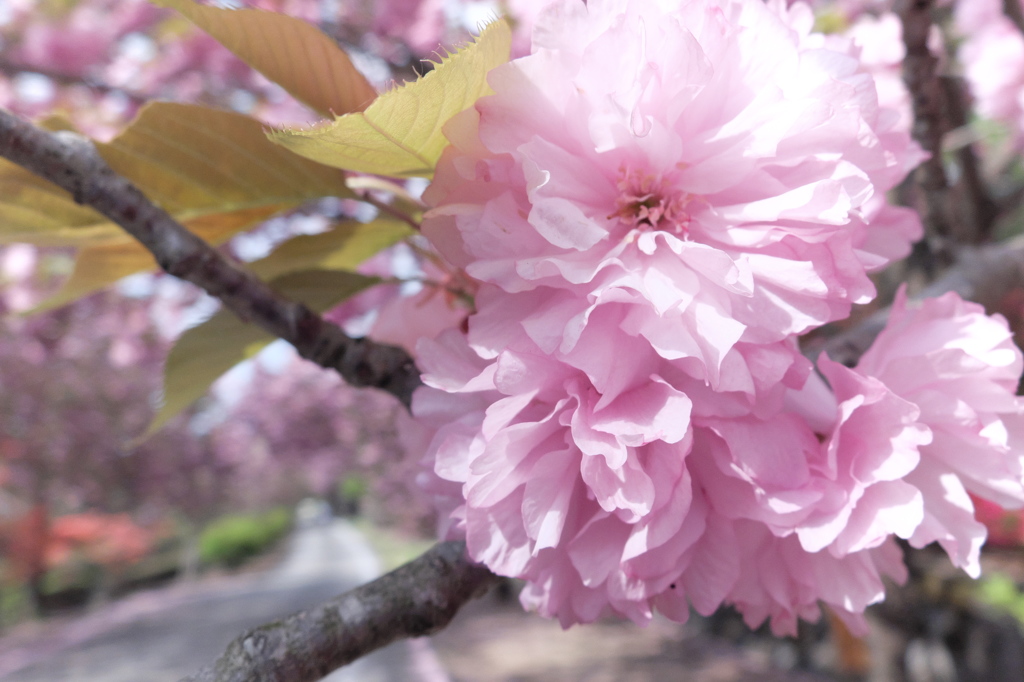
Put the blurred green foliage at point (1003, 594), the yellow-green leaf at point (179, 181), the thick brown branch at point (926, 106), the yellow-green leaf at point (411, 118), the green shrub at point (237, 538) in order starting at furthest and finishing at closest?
the green shrub at point (237, 538), the blurred green foliage at point (1003, 594), the thick brown branch at point (926, 106), the yellow-green leaf at point (179, 181), the yellow-green leaf at point (411, 118)

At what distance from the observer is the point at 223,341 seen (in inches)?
19.6

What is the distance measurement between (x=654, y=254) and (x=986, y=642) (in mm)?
3302

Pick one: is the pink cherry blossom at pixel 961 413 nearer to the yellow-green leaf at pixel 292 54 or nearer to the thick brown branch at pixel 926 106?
the yellow-green leaf at pixel 292 54

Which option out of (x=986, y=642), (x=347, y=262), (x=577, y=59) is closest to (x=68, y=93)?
(x=347, y=262)

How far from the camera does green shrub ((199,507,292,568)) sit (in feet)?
34.8

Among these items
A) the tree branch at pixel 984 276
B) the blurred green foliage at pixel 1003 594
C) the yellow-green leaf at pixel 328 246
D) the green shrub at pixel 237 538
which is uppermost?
the yellow-green leaf at pixel 328 246

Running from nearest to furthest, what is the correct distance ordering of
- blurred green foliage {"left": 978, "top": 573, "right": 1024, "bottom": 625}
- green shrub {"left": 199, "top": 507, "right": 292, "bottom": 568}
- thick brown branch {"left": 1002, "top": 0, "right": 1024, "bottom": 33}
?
thick brown branch {"left": 1002, "top": 0, "right": 1024, "bottom": 33} < blurred green foliage {"left": 978, "top": 573, "right": 1024, "bottom": 625} < green shrub {"left": 199, "top": 507, "right": 292, "bottom": 568}

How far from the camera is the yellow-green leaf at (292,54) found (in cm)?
34

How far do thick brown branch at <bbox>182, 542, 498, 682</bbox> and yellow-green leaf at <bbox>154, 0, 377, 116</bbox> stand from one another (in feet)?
0.88

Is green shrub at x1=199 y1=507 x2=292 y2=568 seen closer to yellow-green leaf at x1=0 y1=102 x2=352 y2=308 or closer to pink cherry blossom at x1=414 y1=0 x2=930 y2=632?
yellow-green leaf at x1=0 y1=102 x2=352 y2=308

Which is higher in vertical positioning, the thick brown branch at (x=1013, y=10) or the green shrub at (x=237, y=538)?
the thick brown branch at (x=1013, y=10)

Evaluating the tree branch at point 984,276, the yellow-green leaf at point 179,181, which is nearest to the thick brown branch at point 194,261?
the yellow-green leaf at point 179,181


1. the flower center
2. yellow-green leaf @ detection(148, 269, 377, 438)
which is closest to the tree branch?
the flower center

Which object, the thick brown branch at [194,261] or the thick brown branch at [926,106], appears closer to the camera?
the thick brown branch at [194,261]
